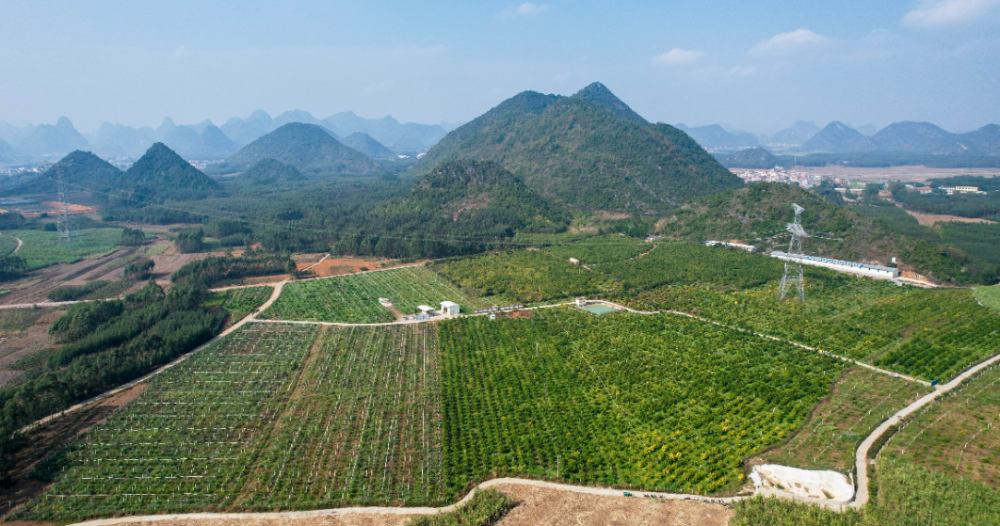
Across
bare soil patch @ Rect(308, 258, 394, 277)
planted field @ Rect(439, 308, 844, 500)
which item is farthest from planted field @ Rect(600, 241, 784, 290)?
bare soil patch @ Rect(308, 258, 394, 277)

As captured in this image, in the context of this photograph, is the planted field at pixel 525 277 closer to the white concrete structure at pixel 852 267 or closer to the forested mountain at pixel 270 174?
the white concrete structure at pixel 852 267

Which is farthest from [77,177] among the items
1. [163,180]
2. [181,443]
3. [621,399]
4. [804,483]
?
[804,483]

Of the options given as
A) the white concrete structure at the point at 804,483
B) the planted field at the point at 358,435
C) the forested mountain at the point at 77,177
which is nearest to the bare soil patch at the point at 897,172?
the white concrete structure at the point at 804,483

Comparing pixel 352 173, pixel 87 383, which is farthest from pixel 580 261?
pixel 352 173

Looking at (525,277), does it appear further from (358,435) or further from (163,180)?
(163,180)

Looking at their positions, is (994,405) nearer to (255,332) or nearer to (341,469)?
(341,469)

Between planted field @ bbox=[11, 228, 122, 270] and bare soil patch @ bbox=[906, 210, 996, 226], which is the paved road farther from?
bare soil patch @ bbox=[906, 210, 996, 226]
